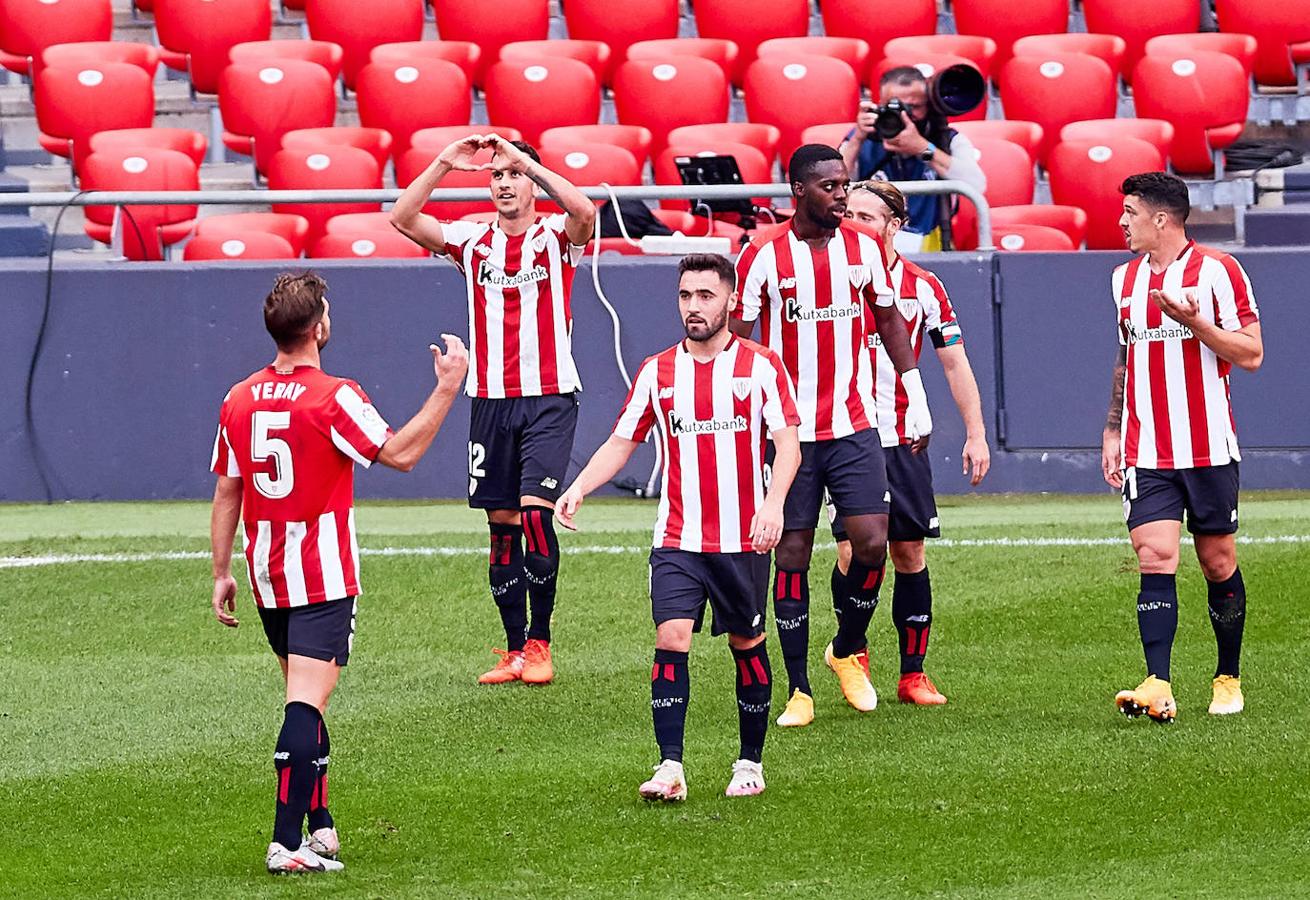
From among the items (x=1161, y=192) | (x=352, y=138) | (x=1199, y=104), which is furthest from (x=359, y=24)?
(x=1161, y=192)

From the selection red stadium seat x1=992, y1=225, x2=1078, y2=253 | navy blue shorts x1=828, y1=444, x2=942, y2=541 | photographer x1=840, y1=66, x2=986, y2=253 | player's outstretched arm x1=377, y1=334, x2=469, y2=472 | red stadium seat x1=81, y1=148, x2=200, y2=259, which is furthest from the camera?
red stadium seat x1=81, y1=148, x2=200, y2=259

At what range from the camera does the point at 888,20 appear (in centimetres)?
1639

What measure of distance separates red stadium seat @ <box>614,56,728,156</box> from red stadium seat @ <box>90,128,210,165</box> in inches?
127

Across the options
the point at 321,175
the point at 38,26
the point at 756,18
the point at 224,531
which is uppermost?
the point at 38,26

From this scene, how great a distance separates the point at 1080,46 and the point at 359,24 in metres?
5.76

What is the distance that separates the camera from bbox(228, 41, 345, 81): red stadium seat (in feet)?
50.9

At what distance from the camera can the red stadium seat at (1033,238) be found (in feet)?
42.3

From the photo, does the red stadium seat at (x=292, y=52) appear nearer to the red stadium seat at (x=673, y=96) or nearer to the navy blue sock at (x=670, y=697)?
the red stadium seat at (x=673, y=96)

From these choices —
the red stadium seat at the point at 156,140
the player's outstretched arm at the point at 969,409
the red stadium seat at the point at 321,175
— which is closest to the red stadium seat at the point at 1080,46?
the red stadium seat at the point at 321,175

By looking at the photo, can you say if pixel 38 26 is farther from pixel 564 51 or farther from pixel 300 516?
pixel 300 516

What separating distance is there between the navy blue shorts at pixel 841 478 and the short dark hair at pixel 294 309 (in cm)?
232

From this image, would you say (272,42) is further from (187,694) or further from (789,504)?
(789,504)

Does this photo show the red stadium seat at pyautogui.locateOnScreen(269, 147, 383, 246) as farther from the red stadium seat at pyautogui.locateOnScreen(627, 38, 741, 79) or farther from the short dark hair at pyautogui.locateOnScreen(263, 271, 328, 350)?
the short dark hair at pyautogui.locateOnScreen(263, 271, 328, 350)

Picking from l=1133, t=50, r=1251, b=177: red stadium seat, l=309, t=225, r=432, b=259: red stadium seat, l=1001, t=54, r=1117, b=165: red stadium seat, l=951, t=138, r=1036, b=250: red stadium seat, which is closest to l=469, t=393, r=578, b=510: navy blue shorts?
l=309, t=225, r=432, b=259: red stadium seat
